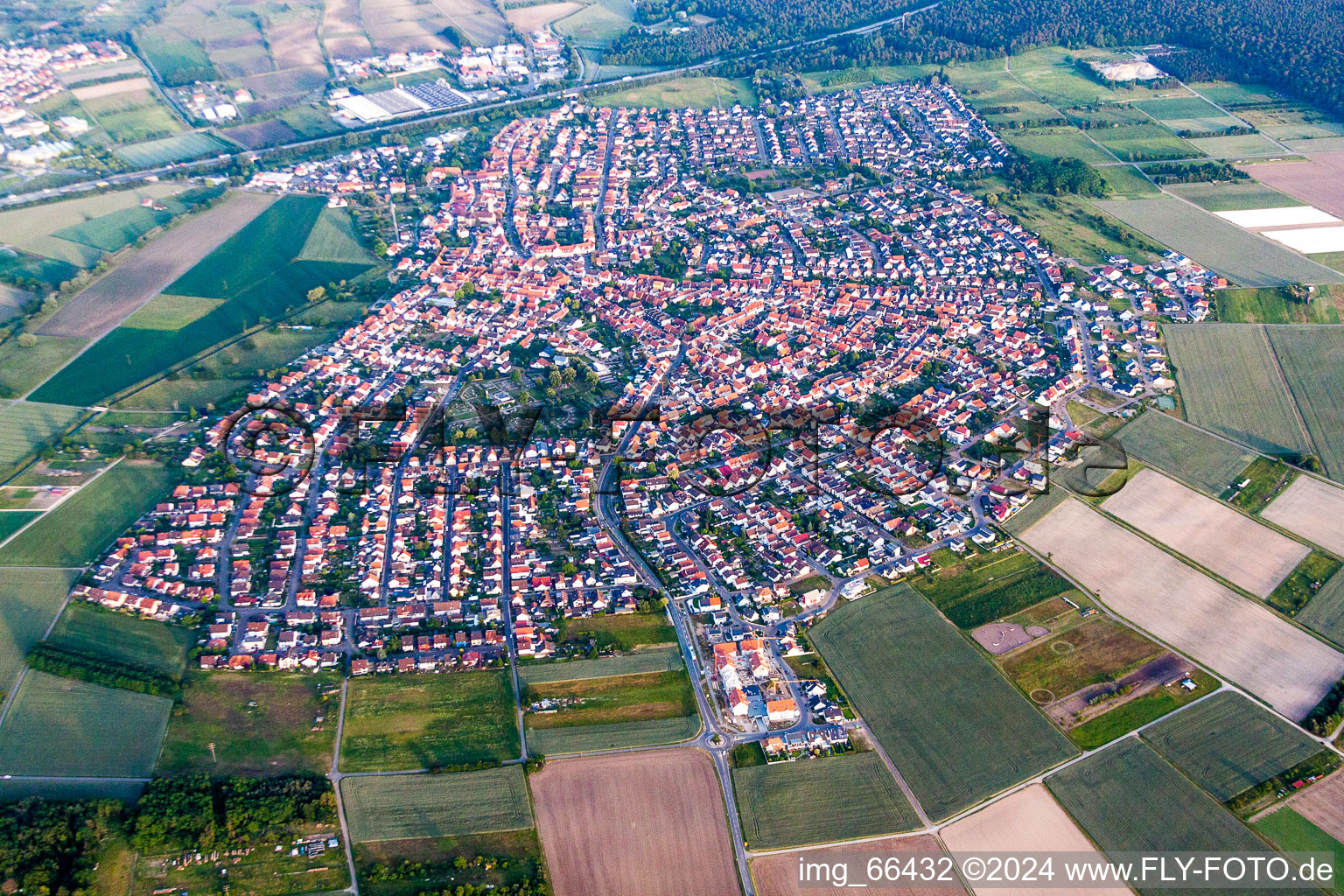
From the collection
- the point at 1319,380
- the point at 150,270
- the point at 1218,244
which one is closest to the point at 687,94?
the point at 1218,244

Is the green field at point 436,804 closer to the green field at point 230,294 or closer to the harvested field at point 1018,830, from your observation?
the harvested field at point 1018,830

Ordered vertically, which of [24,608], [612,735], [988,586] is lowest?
[988,586]

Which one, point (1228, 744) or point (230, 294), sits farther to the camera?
point (230, 294)

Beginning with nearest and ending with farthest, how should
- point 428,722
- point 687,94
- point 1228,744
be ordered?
point 1228,744 < point 428,722 < point 687,94

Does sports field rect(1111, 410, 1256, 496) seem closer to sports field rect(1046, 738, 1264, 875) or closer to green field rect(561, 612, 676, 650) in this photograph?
sports field rect(1046, 738, 1264, 875)

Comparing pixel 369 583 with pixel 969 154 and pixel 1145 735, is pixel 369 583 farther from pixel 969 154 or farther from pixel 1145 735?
pixel 969 154

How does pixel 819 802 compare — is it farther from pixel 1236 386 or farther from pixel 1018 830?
pixel 1236 386

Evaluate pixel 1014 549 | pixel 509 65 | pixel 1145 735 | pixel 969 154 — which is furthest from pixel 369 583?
pixel 509 65

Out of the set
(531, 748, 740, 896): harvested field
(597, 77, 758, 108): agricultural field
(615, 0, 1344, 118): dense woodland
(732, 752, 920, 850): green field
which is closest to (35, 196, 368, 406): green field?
(597, 77, 758, 108): agricultural field
